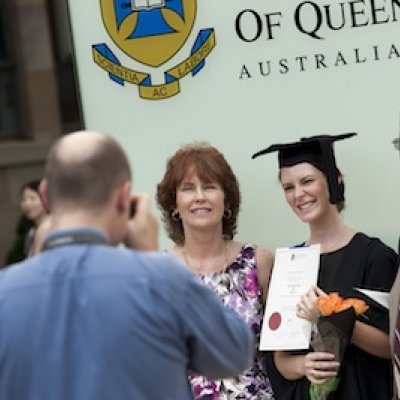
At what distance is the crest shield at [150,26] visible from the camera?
5.00 meters

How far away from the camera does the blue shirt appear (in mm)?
2752

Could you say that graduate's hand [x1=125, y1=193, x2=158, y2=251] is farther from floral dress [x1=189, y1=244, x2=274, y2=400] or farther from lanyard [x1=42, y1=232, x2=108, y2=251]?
floral dress [x1=189, y1=244, x2=274, y2=400]

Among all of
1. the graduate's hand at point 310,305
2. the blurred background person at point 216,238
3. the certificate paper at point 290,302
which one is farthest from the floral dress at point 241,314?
the graduate's hand at point 310,305

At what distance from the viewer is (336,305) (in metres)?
4.06

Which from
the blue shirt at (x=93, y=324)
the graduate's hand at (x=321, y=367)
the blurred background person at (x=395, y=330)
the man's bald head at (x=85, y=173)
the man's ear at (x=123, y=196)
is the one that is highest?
the man's bald head at (x=85, y=173)

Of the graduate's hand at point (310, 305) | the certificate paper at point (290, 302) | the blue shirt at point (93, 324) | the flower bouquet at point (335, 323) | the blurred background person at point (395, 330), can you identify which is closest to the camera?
the blue shirt at point (93, 324)

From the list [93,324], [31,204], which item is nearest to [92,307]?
[93,324]

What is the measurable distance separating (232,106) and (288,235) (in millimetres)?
573

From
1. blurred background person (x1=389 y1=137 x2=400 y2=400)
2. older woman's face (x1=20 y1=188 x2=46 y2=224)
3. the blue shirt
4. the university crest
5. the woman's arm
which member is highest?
the university crest

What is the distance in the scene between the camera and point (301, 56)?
197 inches

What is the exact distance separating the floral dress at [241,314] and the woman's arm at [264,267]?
2cm

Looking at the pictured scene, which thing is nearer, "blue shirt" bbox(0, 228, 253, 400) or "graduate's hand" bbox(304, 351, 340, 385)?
"blue shirt" bbox(0, 228, 253, 400)

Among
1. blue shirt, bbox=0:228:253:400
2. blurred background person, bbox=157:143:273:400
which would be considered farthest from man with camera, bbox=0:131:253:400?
blurred background person, bbox=157:143:273:400

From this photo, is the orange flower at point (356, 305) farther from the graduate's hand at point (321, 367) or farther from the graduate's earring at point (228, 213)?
the graduate's earring at point (228, 213)
